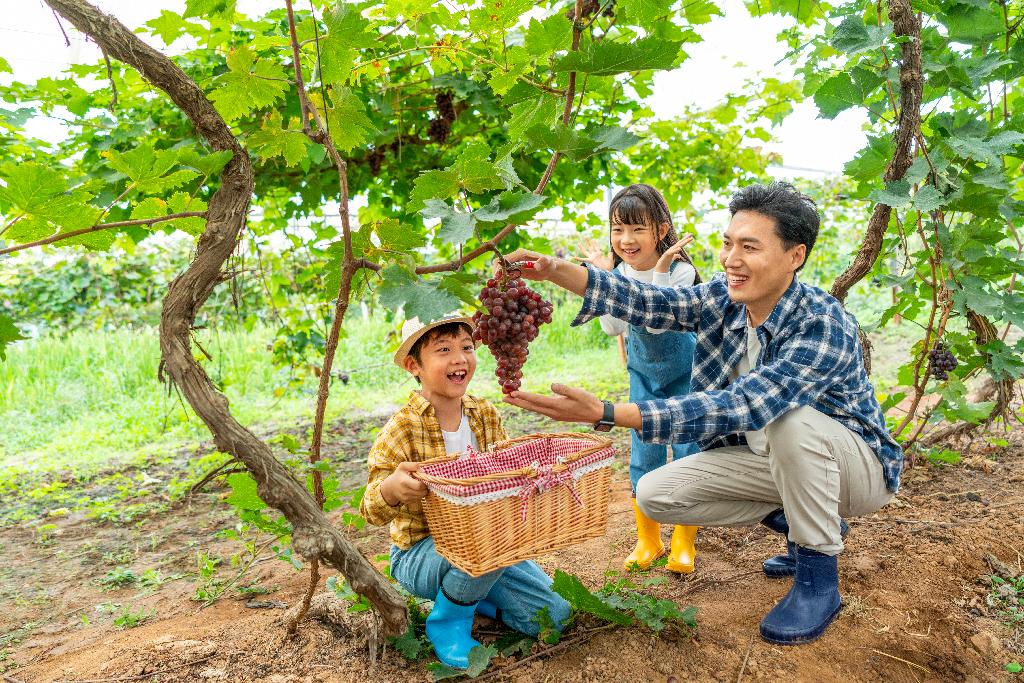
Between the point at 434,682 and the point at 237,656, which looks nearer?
the point at 434,682

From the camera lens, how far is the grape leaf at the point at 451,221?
1.17m

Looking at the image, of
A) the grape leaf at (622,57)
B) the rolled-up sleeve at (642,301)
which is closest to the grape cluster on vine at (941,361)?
the rolled-up sleeve at (642,301)

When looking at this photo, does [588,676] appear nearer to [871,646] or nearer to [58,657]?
[871,646]

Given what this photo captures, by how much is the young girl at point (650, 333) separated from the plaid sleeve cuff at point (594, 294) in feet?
1.48

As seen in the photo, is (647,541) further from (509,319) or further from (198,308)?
(198,308)

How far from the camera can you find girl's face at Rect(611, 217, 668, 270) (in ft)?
9.84

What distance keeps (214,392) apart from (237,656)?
2.91 feet

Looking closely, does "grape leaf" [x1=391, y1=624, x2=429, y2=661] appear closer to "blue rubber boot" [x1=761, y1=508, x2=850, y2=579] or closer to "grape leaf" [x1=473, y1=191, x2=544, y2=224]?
"blue rubber boot" [x1=761, y1=508, x2=850, y2=579]

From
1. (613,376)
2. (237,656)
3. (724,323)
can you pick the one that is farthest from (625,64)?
(613,376)

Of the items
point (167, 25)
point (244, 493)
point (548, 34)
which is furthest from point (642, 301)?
point (167, 25)

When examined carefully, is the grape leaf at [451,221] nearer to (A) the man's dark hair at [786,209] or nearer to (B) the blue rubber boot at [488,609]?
(A) the man's dark hair at [786,209]

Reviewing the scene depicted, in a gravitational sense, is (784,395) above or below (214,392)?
below

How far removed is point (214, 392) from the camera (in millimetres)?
1777

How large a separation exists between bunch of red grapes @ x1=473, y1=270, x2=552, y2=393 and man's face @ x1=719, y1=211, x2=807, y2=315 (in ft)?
2.88
